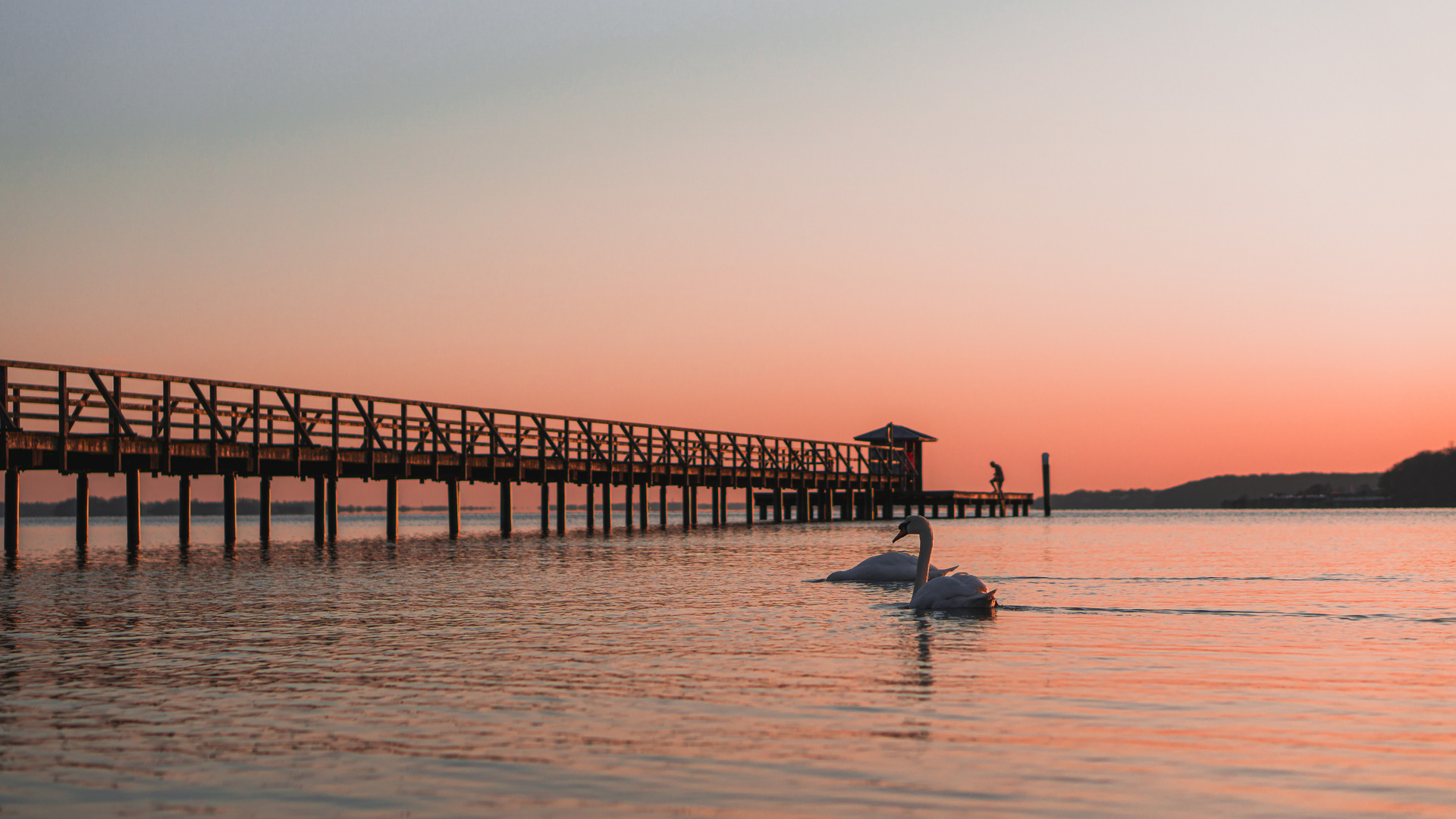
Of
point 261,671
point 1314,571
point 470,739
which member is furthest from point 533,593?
point 1314,571

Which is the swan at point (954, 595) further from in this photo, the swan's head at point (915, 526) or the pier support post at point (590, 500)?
Result: the pier support post at point (590, 500)

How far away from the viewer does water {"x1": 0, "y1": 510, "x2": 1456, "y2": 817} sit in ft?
19.2

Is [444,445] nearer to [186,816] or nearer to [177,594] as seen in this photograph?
[177,594]

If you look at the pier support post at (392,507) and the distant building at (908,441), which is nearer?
the pier support post at (392,507)

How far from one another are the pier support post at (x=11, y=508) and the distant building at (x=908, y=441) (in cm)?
4664

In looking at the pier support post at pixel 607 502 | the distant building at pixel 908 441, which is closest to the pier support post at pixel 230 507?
the pier support post at pixel 607 502

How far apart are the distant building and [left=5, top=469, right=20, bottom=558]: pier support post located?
46.6m

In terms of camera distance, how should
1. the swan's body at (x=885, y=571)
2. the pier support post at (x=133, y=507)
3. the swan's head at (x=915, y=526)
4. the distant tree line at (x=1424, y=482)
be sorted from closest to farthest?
1. the swan's head at (x=915, y=526)
2. the swan's body at (x=885, y=571)
3. the pier support post at (x=133, y=507)
4. the distant tree line at (x=1424, y=482)

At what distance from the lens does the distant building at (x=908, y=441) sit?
6988 cm

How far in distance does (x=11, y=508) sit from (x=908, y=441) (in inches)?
1954

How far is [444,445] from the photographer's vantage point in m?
36.5

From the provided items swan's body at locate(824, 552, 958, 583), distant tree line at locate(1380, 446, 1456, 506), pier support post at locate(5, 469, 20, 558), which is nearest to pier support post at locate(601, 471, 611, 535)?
pier support post at locate(5, 469, 20, 558)

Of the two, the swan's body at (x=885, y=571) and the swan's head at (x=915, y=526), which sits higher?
the swan's head at (x=915, y=526)

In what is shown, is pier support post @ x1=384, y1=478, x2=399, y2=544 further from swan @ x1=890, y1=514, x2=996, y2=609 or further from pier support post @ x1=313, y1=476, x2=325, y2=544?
swan @ x1=890, y1=514, x2=996, y2=609
